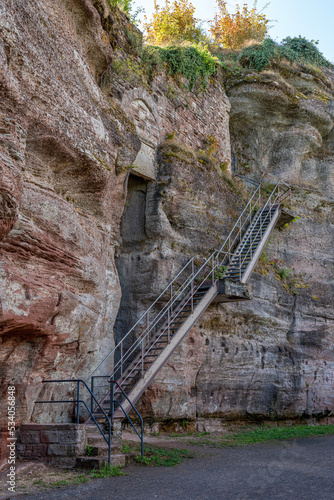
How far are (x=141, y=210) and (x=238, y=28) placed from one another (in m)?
12.5

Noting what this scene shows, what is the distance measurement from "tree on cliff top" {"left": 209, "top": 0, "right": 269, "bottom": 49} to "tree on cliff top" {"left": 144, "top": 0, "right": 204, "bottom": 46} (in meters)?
1.74

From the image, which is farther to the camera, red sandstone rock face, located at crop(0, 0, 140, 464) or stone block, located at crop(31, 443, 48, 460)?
stone block, located at crop(31, 443, 48, 460)

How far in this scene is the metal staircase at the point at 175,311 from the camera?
10.1m

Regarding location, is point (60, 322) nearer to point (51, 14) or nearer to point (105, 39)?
point (51, 14)

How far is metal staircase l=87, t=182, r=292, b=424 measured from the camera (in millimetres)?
10062

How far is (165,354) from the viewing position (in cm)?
1060

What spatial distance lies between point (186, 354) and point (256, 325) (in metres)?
3.25

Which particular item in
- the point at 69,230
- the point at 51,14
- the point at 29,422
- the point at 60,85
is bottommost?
the point at 29,422

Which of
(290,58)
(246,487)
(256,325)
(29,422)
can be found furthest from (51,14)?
(290,58)

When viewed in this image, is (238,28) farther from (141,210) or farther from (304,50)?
(141,210)

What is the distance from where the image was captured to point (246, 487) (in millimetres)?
6816

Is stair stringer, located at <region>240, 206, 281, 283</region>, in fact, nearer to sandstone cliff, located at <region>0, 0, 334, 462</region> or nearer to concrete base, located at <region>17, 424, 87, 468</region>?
sandstone cliff, located at <region>0, 0, 334, 462</region>

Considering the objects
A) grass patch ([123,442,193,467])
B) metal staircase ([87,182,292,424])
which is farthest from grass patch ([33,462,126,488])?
metal staircase ([87,182,292,424])

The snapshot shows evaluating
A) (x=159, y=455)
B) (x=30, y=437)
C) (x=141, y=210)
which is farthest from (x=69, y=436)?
(x=141, y=210)
